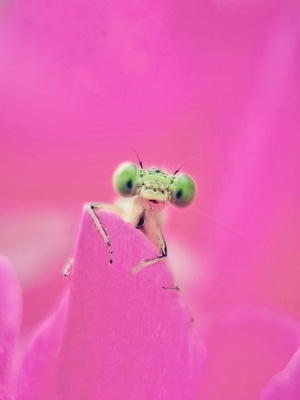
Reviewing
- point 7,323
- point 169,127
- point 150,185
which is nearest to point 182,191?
point 150,185

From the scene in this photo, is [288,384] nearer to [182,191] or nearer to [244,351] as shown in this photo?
[244,351]

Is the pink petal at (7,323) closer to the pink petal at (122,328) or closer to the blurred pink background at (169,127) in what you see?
the pink petal at (122,328)

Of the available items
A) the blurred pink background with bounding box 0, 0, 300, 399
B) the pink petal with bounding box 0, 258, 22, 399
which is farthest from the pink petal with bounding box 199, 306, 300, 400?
the pink petal with bounding box 0, 258, 22, 399

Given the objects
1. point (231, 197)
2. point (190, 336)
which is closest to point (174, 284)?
point (190, 336)

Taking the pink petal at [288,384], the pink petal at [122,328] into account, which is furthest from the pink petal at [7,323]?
the pink petal at [288,384]

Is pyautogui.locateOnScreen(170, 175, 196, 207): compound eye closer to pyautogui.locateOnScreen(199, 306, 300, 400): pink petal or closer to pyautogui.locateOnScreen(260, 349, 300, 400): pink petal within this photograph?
pyautogui.locateOnScreen(199, 306, 300, 400): pink petal
